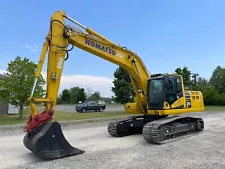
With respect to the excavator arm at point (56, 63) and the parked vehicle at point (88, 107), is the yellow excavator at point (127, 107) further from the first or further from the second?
the parked vehicle at point (88, 107)

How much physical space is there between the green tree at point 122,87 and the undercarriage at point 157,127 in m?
13.3

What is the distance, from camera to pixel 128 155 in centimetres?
649

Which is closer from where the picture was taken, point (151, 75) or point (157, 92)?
point (157, 92)

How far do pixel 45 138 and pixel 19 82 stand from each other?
10.5m

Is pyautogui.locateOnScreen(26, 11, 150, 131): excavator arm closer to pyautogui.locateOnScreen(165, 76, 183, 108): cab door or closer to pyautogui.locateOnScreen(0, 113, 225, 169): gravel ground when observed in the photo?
pyautogui.locateOnScreen(0, 113, 225, 169): gravel ground

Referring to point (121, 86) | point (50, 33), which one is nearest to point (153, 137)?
point (50, 33)

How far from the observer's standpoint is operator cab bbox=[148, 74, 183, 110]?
8.77 meters

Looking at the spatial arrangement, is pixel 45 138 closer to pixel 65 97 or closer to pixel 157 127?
pixel 157 127

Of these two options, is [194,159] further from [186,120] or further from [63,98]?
[63,98]

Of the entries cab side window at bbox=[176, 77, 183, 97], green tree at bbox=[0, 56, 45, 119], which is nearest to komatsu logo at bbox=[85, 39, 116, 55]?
cab side window at bbox=[176, 77, 183, 97]

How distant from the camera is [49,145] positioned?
589cm

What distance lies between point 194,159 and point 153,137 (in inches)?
77.5

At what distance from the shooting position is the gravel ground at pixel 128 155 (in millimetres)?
5535

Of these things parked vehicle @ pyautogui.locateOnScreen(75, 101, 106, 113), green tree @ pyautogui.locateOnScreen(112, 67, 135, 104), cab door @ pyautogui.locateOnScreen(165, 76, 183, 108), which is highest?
green tree @ pyautogui.locateOnScreen(112, 67, 135, 104)
